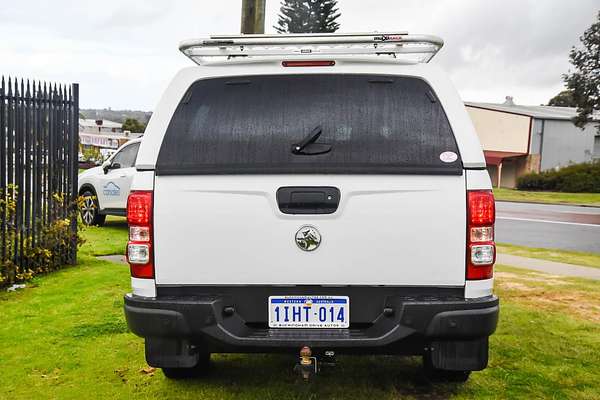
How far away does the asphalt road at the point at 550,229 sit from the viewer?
1352cm

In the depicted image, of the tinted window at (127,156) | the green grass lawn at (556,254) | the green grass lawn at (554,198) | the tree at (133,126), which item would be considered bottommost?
the green grass lawn at (556,254)

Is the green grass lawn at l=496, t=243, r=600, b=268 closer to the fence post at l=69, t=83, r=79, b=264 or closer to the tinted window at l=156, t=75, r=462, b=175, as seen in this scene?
the fence post at l=69, t=83, r=79, b=264

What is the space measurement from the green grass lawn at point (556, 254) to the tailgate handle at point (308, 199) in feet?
26.7

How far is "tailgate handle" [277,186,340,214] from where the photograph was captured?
131 inches

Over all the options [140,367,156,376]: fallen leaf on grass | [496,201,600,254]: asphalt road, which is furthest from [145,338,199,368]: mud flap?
[496,201,600,254]: asphalt road

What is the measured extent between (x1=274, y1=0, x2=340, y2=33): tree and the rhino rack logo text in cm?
2690

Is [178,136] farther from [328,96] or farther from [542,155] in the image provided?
[542,155]

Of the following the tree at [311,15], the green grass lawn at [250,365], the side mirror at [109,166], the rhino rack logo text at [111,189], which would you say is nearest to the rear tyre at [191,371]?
the green grass lawn at [250,365]

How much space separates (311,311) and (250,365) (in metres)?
1.60

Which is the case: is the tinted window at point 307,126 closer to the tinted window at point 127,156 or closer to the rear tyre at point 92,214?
the tinted window at point 127,156

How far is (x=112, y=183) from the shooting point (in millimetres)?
12945

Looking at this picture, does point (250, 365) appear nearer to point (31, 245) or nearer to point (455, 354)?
point (455, 354)

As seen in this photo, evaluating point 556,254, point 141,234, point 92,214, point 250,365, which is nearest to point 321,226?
point 141,234

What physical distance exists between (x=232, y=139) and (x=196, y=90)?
39 centimetres
